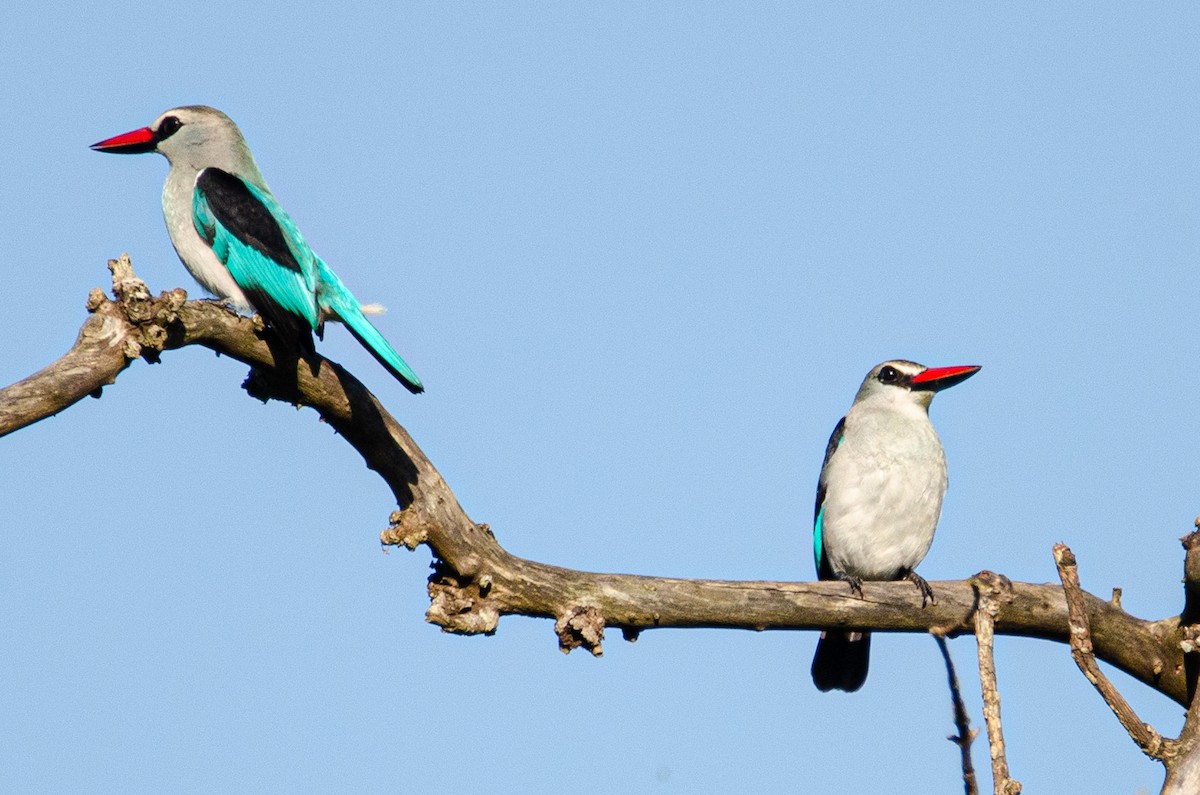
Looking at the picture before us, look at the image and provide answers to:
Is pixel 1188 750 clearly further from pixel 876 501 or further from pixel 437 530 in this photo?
pixel 876 501

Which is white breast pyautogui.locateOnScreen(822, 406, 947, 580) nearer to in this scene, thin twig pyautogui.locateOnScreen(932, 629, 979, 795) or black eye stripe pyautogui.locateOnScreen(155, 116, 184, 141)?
thin twig pyautogui.locateOnScreen(932, 629, 979, 795)

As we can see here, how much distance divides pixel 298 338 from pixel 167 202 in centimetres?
155

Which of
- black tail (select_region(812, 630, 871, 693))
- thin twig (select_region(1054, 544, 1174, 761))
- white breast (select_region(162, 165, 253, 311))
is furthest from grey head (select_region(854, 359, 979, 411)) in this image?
white breast (select_region(162, 165, 253, 311))

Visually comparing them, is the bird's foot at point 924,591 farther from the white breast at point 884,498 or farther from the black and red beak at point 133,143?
the black and red beak at point 133,143

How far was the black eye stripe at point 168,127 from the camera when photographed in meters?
6.28

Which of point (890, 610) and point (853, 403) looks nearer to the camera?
point (890, 610)

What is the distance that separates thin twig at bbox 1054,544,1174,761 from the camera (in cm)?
408

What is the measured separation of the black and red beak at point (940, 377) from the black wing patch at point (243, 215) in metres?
3.28

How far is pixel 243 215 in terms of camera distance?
5.57m

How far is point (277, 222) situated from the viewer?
5.61 metres

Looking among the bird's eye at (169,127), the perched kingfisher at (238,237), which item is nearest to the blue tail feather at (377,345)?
the perched kingfisher at (238,237)

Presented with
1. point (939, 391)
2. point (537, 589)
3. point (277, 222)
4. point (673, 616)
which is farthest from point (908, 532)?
point (277, 222)

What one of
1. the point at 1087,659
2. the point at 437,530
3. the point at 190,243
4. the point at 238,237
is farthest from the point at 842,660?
the point at 190,243

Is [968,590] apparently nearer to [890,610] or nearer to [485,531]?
[890,610]
